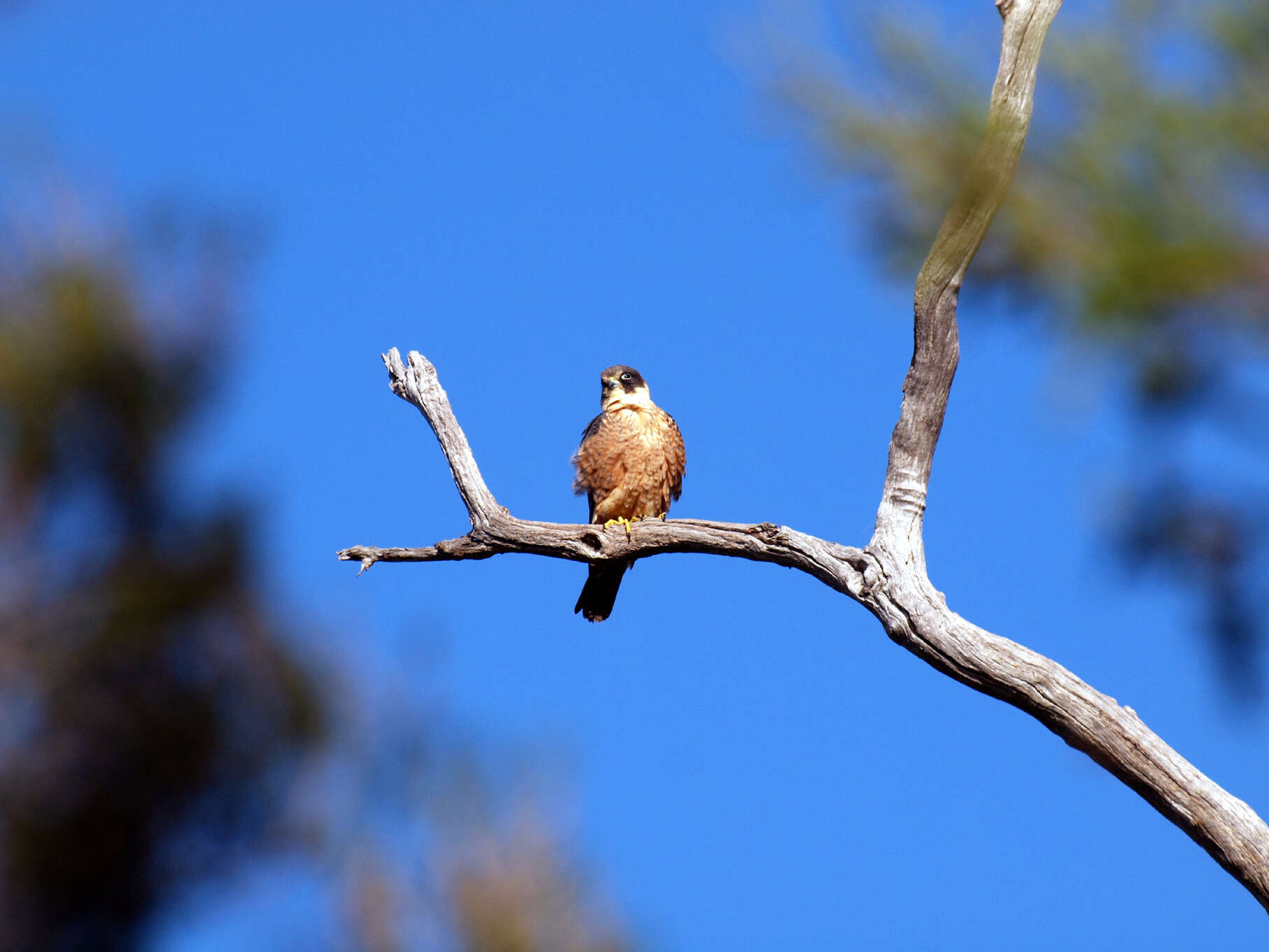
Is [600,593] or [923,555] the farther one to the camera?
[600,593]

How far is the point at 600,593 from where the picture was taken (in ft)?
16.4

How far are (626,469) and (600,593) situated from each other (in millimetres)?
614

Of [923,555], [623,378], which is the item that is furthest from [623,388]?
[923,555]

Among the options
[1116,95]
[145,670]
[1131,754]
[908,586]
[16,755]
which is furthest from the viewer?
[145,670]

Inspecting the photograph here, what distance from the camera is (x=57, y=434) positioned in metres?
4.95

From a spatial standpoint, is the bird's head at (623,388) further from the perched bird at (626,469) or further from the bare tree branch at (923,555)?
the bare tree branch at (923,555)

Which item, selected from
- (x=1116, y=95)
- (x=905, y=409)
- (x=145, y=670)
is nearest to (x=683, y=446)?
(x=905, y=409)

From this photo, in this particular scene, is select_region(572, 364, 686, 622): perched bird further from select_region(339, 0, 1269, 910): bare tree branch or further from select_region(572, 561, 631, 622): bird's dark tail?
select_region(339, 0, 1269, 910): bare tree branch

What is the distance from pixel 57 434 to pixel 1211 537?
460 centimetres

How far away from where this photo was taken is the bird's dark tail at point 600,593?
4.96 metres

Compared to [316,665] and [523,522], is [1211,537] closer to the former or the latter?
[523,522]

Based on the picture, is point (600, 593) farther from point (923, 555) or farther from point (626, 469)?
point (923, 555)

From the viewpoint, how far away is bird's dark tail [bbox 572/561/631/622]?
496cm

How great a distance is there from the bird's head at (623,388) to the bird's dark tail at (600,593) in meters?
1.02
